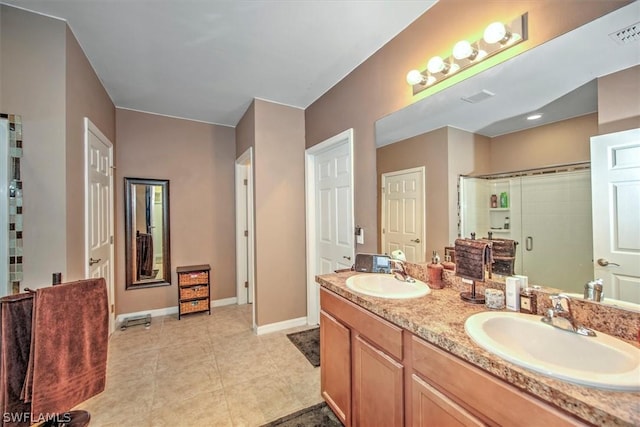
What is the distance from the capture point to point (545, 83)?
1.19 meters

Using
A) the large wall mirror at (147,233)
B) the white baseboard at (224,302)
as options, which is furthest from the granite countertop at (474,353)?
the large wall mirror at (147,233)

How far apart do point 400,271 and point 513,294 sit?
65cm

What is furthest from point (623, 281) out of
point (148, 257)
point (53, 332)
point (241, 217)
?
point (148, 257)

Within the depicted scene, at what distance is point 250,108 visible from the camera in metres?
3.08

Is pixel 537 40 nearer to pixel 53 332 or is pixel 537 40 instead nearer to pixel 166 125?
pixel 53 332

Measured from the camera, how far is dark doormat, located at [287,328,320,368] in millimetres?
2375

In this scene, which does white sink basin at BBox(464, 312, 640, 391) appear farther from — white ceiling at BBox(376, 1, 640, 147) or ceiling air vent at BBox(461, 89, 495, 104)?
ceiling air vent at BBox(461, 89, 495, 104)

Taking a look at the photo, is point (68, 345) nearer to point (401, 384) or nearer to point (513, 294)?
point (401, 384)

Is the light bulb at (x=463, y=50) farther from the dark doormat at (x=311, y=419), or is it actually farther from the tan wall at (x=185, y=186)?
the tan wall at (x=185, y=186)

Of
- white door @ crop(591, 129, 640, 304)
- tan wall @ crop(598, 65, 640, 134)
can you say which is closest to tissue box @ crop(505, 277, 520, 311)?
white door @ crop(591, 129, 640, 304)

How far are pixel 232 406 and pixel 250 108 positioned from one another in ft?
9.43

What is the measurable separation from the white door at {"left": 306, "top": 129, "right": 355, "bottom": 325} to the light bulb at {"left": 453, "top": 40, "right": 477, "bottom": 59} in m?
1.10

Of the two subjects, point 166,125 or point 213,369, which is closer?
point 213,369

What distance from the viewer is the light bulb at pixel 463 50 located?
1.38 m
